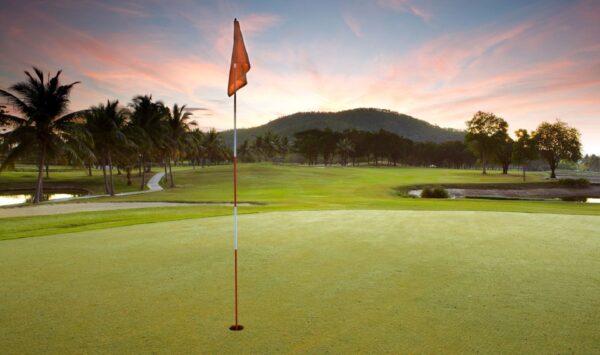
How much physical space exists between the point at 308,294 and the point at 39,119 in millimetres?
38869

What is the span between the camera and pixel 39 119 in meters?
34.0

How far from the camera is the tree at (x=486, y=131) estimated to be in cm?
9125

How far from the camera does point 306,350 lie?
384 cm

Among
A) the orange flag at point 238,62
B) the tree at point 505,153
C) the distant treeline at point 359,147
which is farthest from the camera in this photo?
the distant treeline at point 359,147

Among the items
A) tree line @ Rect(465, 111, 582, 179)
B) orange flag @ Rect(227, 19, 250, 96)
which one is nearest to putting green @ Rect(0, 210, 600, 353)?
orange flag @ Rect(227, 19, 250, 96)

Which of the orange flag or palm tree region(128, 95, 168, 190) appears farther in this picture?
palm tree region(128, 95, 168, 190)

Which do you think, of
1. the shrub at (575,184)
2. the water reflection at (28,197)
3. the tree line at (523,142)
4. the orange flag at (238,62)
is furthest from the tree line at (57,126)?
the tree line at (523,142)

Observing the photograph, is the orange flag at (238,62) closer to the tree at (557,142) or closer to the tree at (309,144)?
the tree at (557,142)

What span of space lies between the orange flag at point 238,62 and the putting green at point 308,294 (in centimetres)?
349

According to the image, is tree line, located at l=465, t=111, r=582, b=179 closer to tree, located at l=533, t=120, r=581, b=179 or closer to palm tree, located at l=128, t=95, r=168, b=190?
tree, located at l=533, t=120, r=581, b=179

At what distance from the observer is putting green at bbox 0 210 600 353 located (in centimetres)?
406

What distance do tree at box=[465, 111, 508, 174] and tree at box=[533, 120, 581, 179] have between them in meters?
12.8

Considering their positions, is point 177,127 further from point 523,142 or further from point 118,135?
point 523,142

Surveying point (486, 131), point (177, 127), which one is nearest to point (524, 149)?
point (486, 131)
